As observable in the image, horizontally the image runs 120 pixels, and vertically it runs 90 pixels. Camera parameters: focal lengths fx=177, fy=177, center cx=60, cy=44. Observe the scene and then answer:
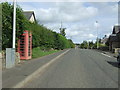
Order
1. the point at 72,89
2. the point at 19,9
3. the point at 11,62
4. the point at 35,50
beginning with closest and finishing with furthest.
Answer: the point at 72,89
the point at 11,62
the point at 19,9
the point at 35,50

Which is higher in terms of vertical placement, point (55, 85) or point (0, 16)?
point (0, 16)

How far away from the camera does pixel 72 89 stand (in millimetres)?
6121

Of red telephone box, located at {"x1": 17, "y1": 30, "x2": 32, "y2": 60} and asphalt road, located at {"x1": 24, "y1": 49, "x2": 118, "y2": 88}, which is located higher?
red telephone box, located at {"x1": 17, "y1": 30, "x2": 32, "y2": 60}

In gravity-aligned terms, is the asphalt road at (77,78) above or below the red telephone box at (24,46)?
below

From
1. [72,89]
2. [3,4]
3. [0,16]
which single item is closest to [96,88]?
[72,89]

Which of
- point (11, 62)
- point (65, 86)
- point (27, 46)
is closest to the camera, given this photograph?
point (65, 86)

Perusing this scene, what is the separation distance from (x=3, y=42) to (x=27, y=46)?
4076mm

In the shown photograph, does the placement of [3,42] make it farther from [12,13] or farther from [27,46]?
[27,46]

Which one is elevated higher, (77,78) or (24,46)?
(24,46)

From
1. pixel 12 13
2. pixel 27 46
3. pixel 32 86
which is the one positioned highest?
pixel 12 13

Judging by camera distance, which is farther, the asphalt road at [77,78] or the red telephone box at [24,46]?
the red telephone box at [24,46]

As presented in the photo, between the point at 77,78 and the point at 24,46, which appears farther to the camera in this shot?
the point at 24,46

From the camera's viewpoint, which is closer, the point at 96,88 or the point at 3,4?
the point at 96,88

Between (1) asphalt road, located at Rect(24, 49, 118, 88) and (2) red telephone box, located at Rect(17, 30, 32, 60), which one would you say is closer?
(1) asphalt road, located at Rect(24, 49, 118, 88)
